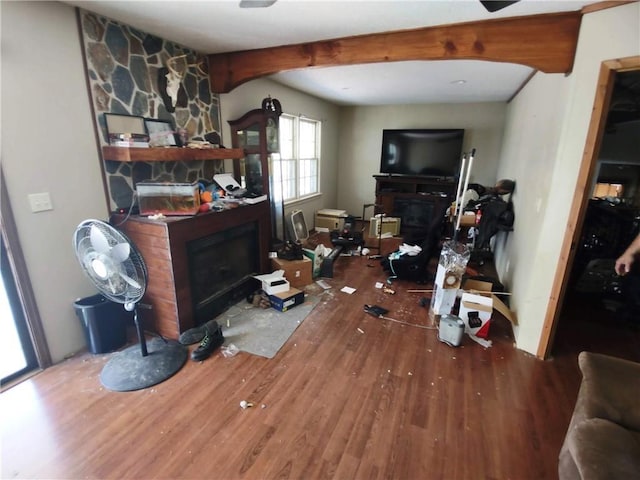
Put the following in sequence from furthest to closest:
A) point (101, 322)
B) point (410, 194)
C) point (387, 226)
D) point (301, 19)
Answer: point (410, 194), point (387, 226), point (101, 322), point (301, 19)

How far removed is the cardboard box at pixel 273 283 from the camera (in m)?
3.02

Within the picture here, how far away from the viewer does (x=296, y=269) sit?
11.1 feet

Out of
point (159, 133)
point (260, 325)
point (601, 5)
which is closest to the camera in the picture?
point (601, 5)

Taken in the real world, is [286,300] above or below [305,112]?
below

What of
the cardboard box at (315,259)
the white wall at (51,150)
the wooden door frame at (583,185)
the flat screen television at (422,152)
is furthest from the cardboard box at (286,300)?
A: the flat screen television at (422,152)

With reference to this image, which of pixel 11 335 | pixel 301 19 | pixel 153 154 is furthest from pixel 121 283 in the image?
pixel 301 19

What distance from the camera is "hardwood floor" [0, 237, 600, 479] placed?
1521 millimetres

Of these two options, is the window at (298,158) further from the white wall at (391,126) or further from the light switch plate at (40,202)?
the light switch plate at (40,202)

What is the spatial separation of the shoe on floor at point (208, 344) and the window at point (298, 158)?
2.19 meters

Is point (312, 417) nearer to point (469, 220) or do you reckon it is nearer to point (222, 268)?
point (222, 268)

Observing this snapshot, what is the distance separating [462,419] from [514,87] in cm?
432

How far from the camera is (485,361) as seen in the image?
2307 mm

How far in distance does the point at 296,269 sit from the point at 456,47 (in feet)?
7.80

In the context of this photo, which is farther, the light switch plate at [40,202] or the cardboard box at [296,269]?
the cardboard box at [296,269]
